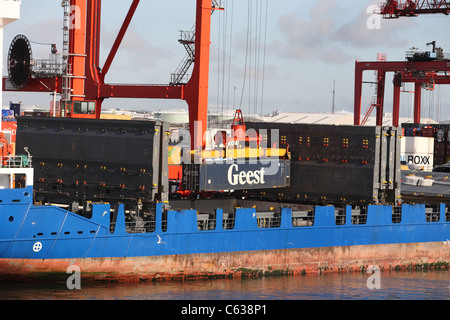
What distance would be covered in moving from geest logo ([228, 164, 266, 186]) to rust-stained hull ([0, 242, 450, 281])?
3.82 meters

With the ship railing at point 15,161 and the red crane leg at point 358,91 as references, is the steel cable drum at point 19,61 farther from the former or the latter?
the red crane leg at point 358,91

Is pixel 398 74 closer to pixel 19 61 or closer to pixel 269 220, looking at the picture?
pixel 19 61

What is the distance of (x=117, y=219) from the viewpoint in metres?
32.7

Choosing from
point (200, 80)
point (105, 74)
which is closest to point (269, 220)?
point (200, 80)

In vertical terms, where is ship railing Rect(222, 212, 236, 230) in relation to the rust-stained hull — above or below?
above

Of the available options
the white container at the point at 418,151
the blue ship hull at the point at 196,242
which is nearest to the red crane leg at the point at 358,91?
the white container at the point at 418,151

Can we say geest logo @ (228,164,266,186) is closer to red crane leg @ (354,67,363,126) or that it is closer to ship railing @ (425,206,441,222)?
ship railing @ (425,206,441,222)

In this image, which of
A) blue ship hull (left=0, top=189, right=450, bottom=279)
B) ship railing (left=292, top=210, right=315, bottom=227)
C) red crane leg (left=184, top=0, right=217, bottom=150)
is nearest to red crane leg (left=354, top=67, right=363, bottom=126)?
blue ship hull (left=0, top=189, right=450, bottom=279)

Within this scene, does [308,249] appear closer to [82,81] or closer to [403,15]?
[82,81]

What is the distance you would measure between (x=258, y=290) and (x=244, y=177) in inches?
265

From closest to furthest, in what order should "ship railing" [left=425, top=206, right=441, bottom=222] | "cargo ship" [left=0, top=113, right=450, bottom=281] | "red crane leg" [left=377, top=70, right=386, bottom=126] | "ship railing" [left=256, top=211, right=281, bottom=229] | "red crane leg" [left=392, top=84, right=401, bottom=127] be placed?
"cargo ship" [left=0, top=113, right=450, bottom=281]
"ship railing" [left=256, top=211, right=281, bottom=229]
"ship railing" [left=425, top=206, right=441, bottom=222]
"red crane leg" [left=377, top=70, right=386, bottom=126]
"red crane leg" [left=392, top=84, right=401, bottom=127]

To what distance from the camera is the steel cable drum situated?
4675 centimetres

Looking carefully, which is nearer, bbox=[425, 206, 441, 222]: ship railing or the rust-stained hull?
the rust-stained hull

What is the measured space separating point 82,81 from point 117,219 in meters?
15.4
